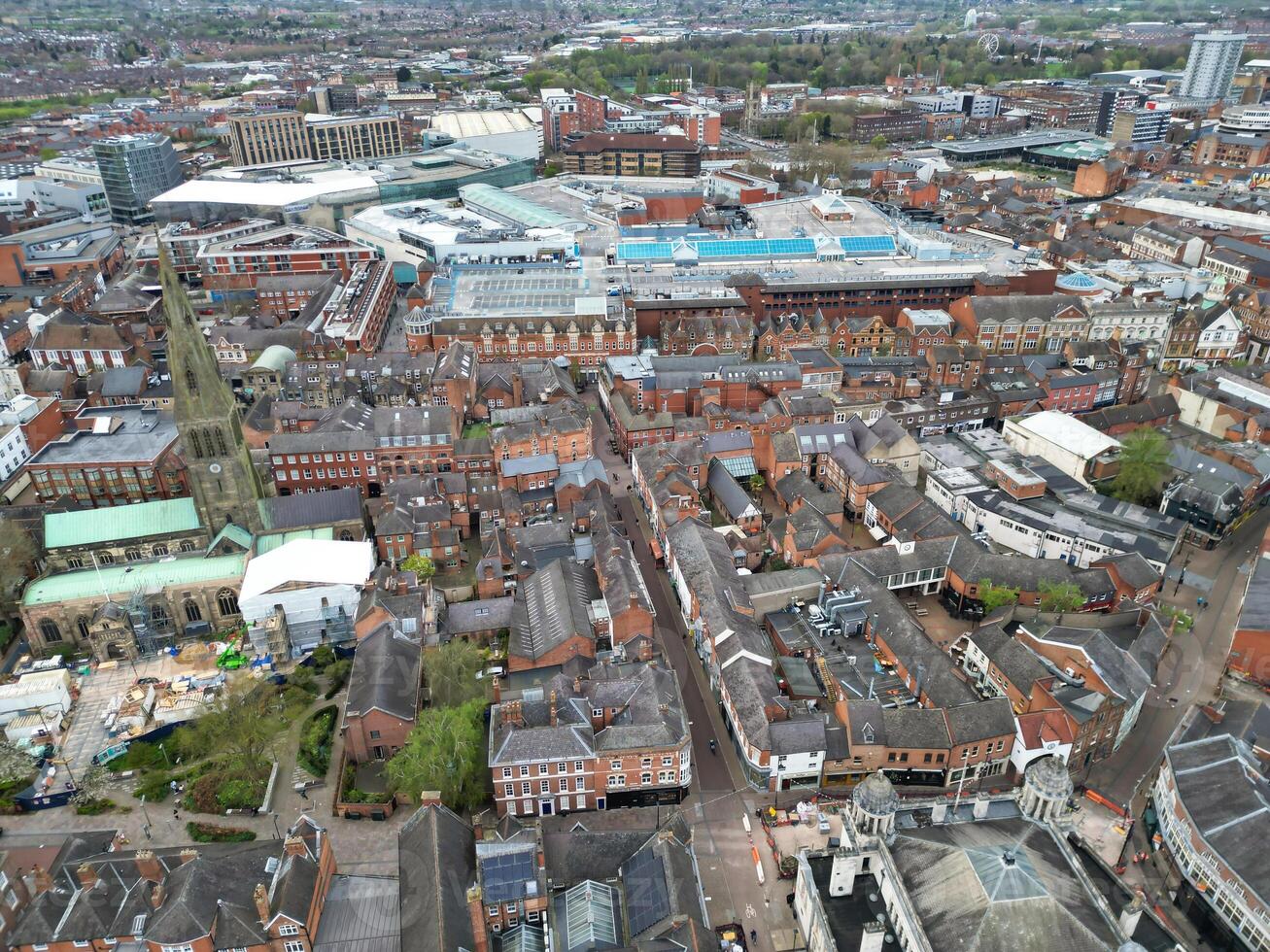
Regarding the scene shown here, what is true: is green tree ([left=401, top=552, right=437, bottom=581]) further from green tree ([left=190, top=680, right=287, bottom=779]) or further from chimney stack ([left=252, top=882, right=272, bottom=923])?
chimney stack ([left=252, top=882, right=272, bottom=923])

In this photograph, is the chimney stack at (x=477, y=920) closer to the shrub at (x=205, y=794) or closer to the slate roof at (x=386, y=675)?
the slate roof at (x=386, y=675)

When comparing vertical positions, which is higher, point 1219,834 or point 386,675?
point 1219,834

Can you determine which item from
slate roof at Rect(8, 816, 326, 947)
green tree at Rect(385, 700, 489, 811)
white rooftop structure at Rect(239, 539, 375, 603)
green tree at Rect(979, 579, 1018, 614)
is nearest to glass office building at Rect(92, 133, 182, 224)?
white rooftop structure at Rect(239, 539, 375, 603)

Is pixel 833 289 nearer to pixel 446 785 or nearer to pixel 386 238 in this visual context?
pixel 386 238

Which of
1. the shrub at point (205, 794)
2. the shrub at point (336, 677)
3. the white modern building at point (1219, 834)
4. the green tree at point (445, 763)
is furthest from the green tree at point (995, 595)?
the shrub at point (205, 794)

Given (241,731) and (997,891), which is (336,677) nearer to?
(241,731)

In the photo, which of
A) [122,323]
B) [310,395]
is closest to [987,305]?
[310,395]

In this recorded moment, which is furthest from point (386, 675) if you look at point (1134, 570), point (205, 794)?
point (1134, 570)
